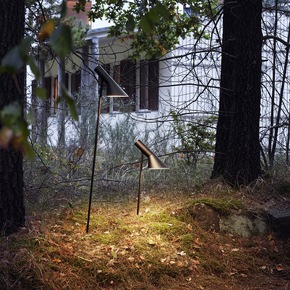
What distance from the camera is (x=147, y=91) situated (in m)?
15.9

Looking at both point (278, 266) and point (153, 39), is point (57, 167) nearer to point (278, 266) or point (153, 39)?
point (153, 39)

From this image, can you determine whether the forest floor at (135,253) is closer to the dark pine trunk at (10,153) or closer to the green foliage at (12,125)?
the dark pine trunk at (10,153)

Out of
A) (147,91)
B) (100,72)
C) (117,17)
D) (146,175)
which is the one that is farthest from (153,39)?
(147,91)

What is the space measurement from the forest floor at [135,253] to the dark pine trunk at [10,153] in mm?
202

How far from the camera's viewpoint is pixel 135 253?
5.98 meters

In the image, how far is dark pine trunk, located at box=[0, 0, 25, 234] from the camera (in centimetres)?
565

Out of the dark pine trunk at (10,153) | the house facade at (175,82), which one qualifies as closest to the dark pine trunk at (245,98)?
the house facade at (175,82)

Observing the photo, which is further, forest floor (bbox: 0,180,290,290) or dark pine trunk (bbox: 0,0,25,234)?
dark pine trunk (bbox: 0,0,25,234)

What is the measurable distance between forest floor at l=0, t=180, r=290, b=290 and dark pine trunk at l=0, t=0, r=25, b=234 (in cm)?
20

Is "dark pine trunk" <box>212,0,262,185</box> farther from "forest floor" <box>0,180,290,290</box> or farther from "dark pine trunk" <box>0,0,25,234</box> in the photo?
"dark pine trunk" <box>0,0,25,234</box>

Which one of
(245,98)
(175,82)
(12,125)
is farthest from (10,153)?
(175,82)

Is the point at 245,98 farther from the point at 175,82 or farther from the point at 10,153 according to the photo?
the point at 175,82

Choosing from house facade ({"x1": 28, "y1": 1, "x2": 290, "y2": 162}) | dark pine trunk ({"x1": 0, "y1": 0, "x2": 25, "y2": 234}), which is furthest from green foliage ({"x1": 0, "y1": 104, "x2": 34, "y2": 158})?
house facade ({"x1": 28, "y1": 1, "x2": 290, "y2": 162})

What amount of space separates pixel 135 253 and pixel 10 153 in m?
1.52
